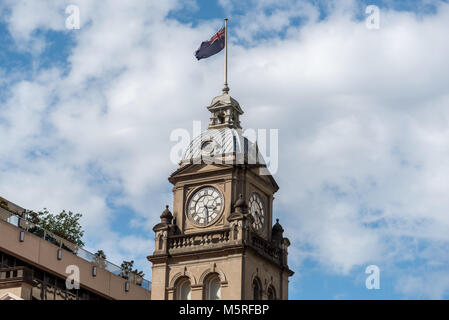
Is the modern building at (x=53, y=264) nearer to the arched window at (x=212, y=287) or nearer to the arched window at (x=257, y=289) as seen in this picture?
the arched window at (x=212, y=287)

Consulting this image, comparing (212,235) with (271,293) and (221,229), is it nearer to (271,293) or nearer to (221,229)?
(221,229)

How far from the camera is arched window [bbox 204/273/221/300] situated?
66.9 meters

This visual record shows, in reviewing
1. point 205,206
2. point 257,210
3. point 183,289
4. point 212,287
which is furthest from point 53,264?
point 257,210

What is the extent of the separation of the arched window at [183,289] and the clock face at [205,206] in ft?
12.8

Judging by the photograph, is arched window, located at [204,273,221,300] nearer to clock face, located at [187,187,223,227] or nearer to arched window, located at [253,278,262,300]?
arched window, located at [253,278,262,300]

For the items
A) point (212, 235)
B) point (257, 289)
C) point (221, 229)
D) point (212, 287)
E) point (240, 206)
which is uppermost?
point (240, 206)

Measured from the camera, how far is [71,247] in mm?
80062

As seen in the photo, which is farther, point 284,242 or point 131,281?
point 131,281

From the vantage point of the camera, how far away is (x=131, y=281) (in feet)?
289

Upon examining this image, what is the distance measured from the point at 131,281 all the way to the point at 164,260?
19.9 metres

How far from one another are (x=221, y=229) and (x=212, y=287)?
3.74 m

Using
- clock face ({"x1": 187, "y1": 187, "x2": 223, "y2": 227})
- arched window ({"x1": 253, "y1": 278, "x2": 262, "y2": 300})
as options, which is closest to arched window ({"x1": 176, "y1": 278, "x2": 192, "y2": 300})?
clock face ({"x1": 187, "y1": 187, "x2": 223, "y2": 227})
